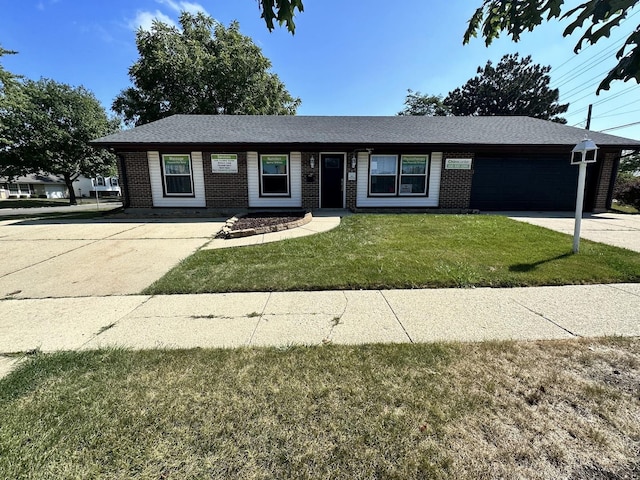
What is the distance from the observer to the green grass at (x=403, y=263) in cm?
450

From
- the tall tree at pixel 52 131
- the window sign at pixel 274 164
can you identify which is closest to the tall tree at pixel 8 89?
the tall tree at pixel 52 131

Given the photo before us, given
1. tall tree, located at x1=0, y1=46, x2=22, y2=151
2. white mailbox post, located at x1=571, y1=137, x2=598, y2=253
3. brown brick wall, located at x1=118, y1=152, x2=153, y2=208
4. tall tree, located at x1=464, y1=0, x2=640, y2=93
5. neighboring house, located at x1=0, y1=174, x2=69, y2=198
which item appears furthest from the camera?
neighboring house, located at x1=0, y1=174, x2=69, y2=198

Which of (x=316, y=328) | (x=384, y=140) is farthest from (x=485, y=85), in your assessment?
(x=316, y=328)

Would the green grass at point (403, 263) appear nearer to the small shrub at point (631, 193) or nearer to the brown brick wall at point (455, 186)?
the brown brick wall at point (455, 186)

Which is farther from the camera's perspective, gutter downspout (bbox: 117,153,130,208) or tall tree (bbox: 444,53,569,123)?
tall tree (bbox: 444,53,569,123)

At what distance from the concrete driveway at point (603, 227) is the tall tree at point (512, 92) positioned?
31.1 meters

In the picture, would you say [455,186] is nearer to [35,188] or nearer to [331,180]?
[331,180]

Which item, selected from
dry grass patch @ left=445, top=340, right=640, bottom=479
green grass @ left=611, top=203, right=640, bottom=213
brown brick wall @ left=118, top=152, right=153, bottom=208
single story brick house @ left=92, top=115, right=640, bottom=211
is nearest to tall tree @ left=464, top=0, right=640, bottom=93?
dry grass patch @ left=445, top=340, right=640, bottom=479

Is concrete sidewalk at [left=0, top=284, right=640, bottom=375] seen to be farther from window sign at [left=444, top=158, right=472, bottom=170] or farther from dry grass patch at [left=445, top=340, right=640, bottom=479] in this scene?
window sign at [left=444, top=158, right=472, bottom=170]

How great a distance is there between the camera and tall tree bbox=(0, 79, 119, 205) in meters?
25.5

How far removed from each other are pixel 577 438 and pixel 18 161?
38.4 metres

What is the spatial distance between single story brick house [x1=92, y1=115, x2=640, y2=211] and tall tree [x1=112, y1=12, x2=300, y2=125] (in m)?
12.6

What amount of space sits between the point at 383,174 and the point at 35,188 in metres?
62.4

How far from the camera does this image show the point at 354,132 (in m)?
12.7
